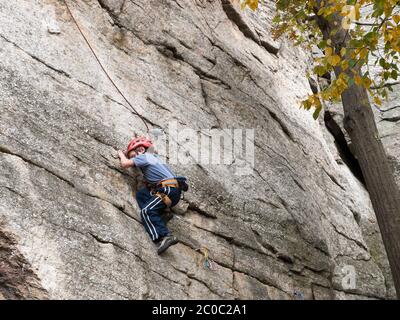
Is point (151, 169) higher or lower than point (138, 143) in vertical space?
lower

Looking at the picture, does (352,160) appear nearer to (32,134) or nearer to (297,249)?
(297,249)

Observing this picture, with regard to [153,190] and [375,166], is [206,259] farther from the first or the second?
[375,166]

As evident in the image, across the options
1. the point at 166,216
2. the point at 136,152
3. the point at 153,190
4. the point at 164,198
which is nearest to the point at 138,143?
the point at 136,152

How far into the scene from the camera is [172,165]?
10398mm

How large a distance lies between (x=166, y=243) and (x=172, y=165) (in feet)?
7.02

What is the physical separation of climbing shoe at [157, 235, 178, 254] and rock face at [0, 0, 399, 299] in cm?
16

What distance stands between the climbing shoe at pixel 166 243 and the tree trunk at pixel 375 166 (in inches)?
158

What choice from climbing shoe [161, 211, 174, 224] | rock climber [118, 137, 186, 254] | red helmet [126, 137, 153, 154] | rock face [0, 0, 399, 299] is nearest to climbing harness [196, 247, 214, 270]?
rock face [0, 0, 399, 299]

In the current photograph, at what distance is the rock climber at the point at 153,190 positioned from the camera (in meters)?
8.73

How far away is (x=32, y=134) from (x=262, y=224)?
4.91m

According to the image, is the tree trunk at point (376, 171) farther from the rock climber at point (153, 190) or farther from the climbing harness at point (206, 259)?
the rock climber at point (153, 190)

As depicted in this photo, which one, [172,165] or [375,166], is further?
[375,166]

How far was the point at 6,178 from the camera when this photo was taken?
7383 mm

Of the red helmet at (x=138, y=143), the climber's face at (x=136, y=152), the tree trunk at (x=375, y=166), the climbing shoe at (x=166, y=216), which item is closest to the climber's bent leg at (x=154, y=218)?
the climbing shoe at (x=166, y=216)
